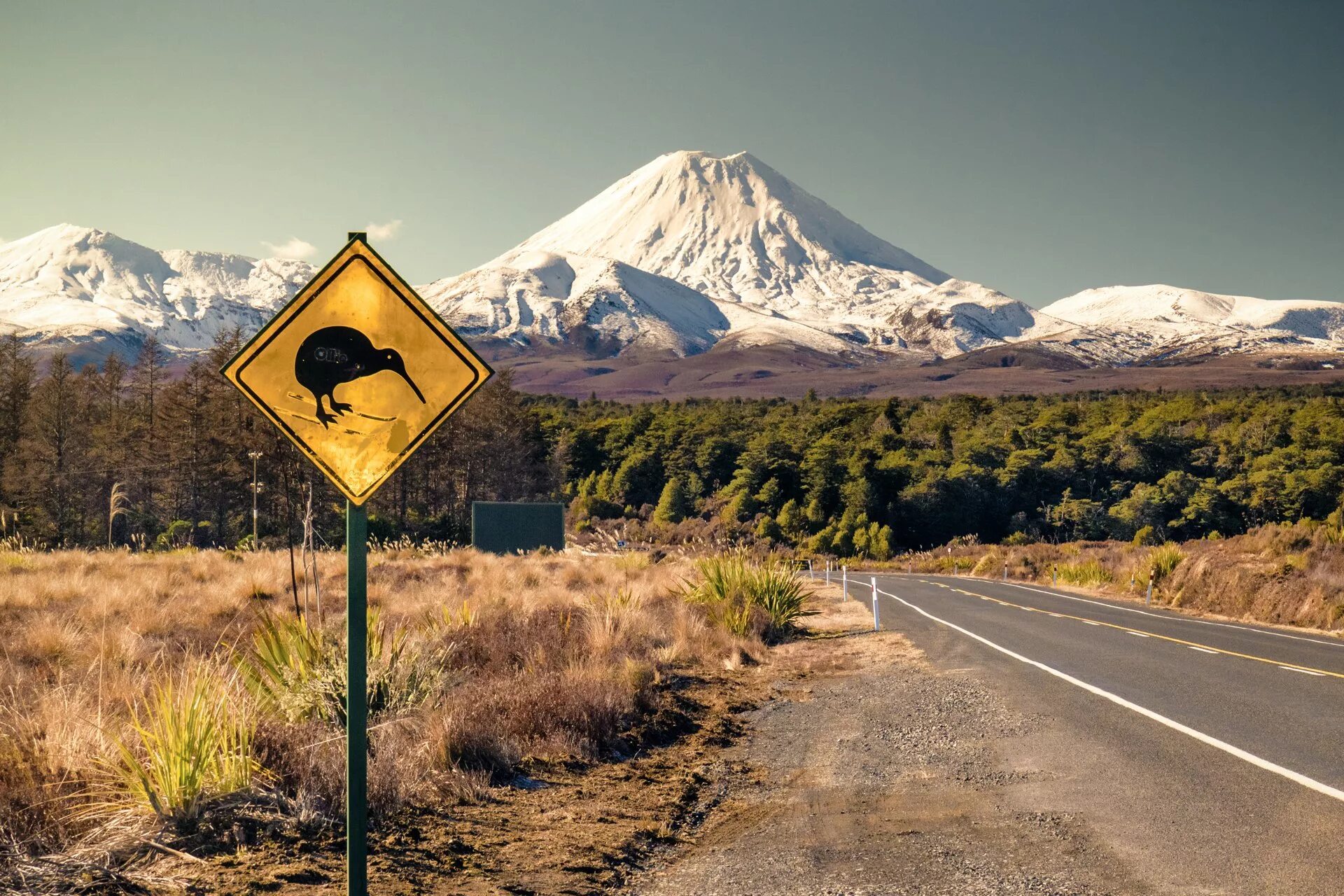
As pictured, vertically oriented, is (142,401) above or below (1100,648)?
above

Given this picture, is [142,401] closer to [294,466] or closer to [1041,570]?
[294,466]

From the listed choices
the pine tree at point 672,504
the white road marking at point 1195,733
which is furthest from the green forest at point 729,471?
the white road marking at point 1195,733

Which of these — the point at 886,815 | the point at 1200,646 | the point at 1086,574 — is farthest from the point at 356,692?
the point at 1086,574

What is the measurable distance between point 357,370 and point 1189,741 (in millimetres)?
7033

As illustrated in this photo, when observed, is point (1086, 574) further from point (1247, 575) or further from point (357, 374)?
point (357, 374)

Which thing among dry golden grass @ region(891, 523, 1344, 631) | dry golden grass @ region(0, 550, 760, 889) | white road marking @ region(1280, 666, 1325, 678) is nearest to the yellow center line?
white road marking @ region(1280, 666, 1325, 678)

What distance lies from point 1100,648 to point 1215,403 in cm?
7106

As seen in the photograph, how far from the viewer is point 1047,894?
4.41 m

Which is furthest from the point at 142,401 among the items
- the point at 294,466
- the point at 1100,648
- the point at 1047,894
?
the point at 1047,894

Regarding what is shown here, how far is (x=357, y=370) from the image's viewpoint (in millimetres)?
3629

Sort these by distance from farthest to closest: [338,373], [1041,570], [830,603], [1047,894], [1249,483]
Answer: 1. [1249,483]
2. [1041,570]
3. [830,603]
4. [1047,894]
5. [338,373]

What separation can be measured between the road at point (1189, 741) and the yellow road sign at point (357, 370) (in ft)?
13.4

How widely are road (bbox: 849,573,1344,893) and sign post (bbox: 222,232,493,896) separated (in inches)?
159

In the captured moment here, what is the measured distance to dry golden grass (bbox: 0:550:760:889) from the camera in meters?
5.36
